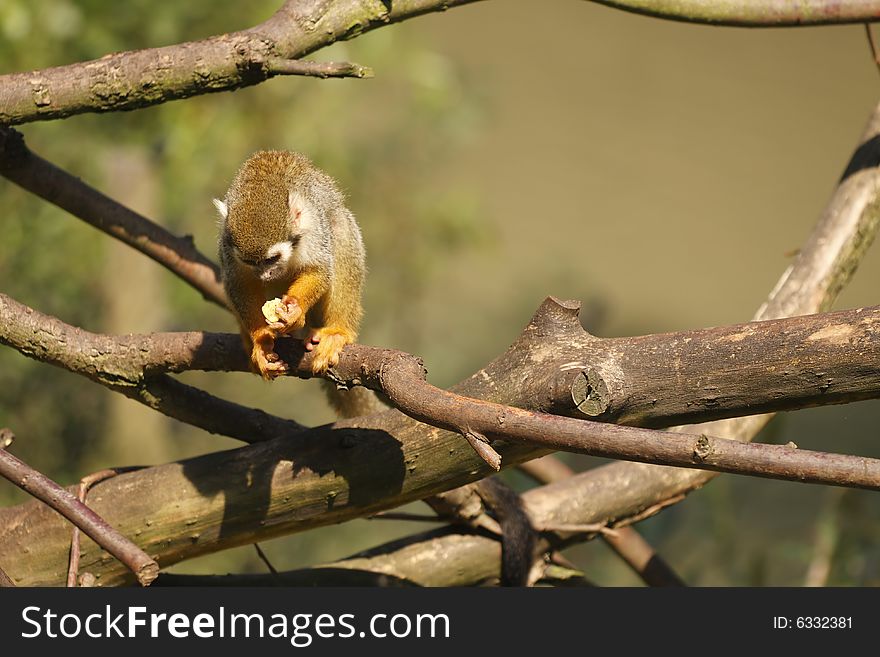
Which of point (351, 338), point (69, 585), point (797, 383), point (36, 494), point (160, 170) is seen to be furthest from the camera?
point (160, 170)

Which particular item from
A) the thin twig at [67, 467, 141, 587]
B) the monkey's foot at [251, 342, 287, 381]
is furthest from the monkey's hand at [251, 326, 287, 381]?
the thin twig at [67, 467, 141, 587]

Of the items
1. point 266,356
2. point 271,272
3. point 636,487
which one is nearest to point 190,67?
point 271,272

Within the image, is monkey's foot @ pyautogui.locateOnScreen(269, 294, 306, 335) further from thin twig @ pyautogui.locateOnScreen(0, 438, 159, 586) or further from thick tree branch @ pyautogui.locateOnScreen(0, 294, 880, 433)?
thin twig @ pyautogui.locateOnScreen(0, 438, 159, 586)

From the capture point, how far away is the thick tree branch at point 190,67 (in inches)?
76.5

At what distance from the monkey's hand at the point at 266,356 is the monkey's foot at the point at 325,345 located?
0.08 metres

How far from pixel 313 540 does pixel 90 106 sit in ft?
13.2

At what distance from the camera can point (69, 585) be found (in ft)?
6.57

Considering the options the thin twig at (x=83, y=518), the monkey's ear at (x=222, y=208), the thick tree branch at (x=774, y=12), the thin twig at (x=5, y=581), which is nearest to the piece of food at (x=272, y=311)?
the monkey's ear at (x=222, y=208)

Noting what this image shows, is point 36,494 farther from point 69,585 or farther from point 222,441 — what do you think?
point 222,441

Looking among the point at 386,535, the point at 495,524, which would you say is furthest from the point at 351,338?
the point at 386,535

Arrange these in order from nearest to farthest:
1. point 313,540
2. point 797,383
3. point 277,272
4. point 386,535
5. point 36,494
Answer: point 797,383, point 36,494, point 277,272, point 313,540, point 386,535

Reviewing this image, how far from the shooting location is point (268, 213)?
2.15m

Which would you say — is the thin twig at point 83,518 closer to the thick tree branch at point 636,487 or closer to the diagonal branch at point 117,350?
the diagonal branch at point 117,350

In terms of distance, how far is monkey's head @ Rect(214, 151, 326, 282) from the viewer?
2121mm
